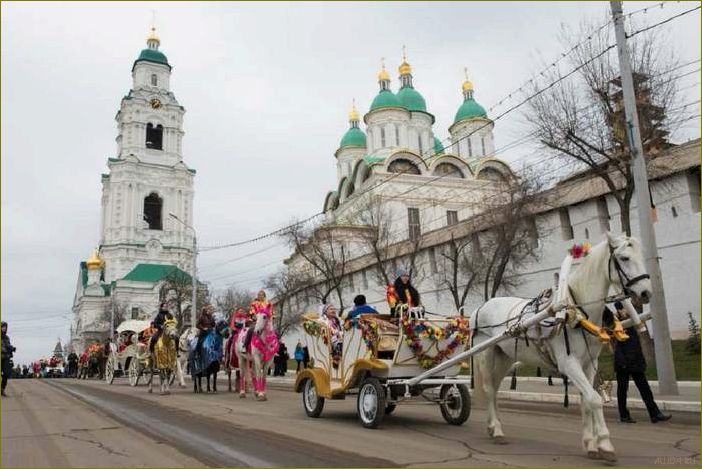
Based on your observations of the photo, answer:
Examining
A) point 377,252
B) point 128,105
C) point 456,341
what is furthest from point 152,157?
point 456,341

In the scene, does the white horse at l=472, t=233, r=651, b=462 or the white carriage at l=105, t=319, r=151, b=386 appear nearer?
the white horse at l=472, t=233, r=651, b=462

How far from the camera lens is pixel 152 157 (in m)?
83.4

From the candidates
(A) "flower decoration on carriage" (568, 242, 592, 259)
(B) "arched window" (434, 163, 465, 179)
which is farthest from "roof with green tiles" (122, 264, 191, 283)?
(A) "flower decoration on carriage" (568, 242, 592, 259)

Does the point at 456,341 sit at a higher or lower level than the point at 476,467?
higher

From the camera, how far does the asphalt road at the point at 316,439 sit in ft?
20.0

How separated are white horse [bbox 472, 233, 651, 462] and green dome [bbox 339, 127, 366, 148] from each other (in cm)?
6496

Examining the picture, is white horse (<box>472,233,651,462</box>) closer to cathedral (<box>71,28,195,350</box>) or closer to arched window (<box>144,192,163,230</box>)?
cathedral (<box>71,28,195,350</box>)

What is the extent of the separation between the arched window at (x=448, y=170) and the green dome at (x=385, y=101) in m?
8.45

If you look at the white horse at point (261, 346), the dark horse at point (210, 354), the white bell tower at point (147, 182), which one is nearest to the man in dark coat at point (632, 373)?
the white horse at point (261, 346)

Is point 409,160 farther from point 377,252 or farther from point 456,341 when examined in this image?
point 456,341

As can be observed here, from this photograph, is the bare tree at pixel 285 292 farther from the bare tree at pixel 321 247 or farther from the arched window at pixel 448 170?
the arched window at pixel 448 170

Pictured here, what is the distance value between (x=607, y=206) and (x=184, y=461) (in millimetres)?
27807

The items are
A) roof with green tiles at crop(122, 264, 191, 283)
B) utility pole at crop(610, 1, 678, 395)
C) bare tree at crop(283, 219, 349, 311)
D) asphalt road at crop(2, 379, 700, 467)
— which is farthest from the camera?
roof with green tiles at crop(122, 264, 191, 283)

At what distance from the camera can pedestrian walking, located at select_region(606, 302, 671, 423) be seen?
943 cm
